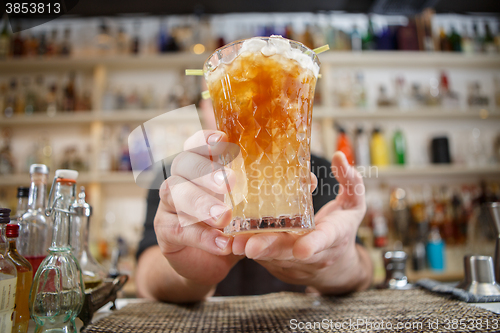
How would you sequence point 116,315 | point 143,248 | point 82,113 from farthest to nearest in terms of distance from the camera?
point 82,113
point 143,248
point 116,315

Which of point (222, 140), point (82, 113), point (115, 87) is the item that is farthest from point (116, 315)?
point (115, 87)

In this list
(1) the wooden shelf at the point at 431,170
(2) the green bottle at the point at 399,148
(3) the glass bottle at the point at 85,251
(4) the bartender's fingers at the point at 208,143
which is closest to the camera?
(4) the bartender's fingers at the point at 208,143

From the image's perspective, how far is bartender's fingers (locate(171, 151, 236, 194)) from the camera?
61 centimetres

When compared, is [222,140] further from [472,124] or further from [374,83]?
[472,124]

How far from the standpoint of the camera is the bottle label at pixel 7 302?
0.53 meters

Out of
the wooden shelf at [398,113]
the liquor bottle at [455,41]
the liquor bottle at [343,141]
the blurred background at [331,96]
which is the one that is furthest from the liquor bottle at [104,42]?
the liquor bottle at [455,41]

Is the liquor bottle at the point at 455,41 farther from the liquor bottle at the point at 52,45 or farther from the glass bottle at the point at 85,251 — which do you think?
the liquor bottle at the point at 52,45

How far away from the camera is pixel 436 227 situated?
2549 millimetres

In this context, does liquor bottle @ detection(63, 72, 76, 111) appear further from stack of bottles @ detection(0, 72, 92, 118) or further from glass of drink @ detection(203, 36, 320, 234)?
glass of drink @ detection(203, 36, 320, 234)

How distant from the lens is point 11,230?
1.92ft

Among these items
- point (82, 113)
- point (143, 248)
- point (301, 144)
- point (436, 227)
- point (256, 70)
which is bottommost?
point (436, 227)

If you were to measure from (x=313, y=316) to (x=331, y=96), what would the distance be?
7.67 ft

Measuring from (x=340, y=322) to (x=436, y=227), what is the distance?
2.29 metres

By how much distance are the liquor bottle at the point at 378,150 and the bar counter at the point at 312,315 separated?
1765 mm
